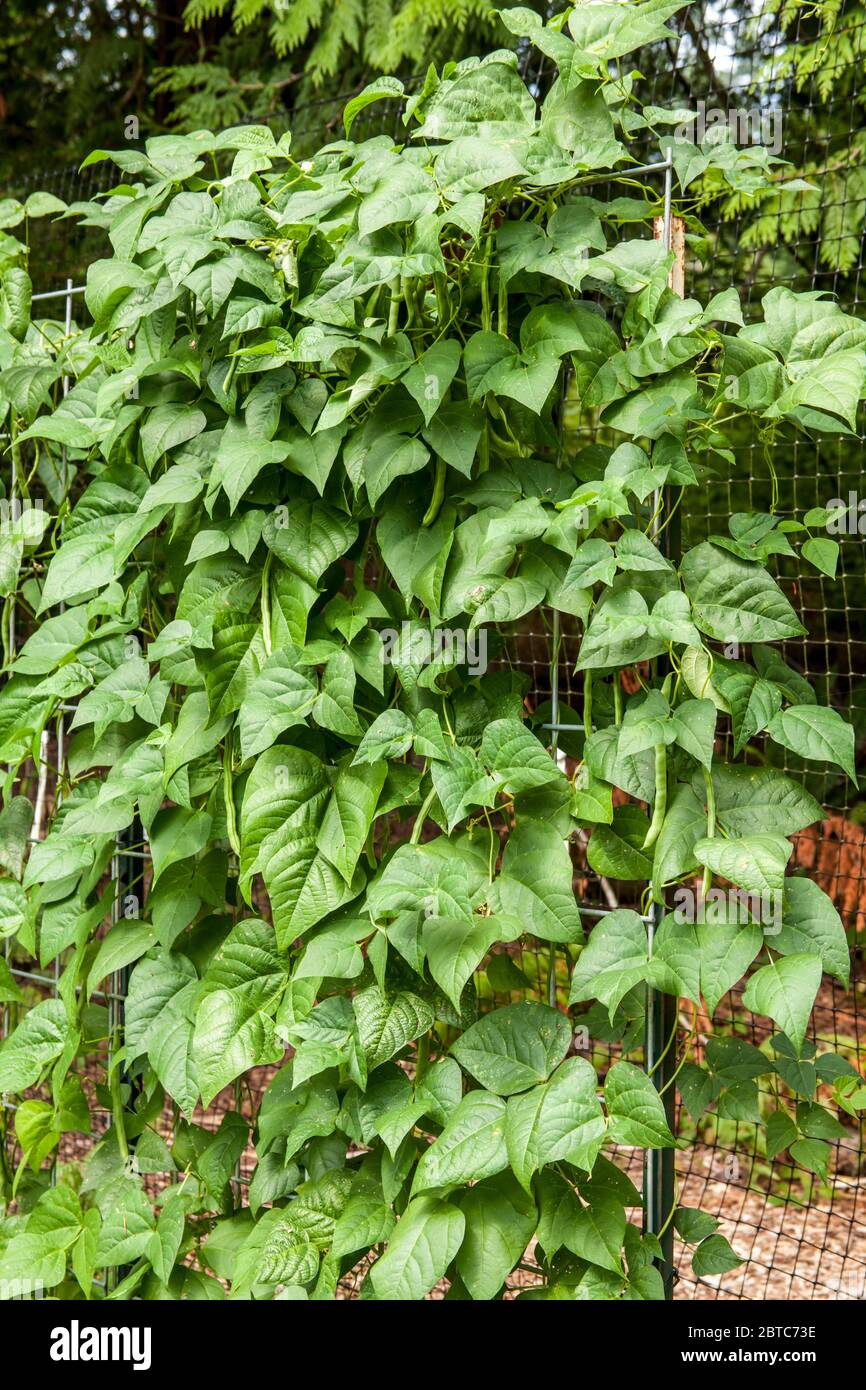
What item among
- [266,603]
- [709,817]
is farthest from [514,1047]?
[266,603]

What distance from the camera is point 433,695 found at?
136 centimetres

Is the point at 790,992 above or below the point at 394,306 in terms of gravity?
below

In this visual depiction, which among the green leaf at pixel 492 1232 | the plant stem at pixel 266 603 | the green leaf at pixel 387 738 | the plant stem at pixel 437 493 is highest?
the plant stem at pixel 437 493

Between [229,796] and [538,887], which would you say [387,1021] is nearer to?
[538,887]

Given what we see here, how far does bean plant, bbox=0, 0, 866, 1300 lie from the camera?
1.21 meters

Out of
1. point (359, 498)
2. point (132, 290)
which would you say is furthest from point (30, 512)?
point (359, 498)

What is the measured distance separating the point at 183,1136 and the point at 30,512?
0.95 metres

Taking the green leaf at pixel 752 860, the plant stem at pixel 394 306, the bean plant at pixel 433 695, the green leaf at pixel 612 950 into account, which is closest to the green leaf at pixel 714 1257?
the bean plant at pixel 433 695

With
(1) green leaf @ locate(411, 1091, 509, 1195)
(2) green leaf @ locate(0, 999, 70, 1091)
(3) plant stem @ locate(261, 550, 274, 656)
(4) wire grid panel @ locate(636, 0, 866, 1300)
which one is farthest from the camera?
(4) wire grid panel @ locate(636, 0, 866, 1300)

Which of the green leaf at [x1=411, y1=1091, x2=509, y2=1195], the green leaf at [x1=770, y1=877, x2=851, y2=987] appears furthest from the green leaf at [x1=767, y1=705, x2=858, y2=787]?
the green leaf at [x1=411, y1=1091, x2=509, y2=1195]

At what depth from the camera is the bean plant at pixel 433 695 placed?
121cm

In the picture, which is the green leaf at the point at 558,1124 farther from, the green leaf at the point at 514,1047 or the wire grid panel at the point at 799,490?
the wire grid panel at the point at 799,490

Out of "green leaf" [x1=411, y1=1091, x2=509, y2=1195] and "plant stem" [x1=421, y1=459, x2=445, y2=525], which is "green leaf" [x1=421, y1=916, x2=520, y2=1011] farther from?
"plant stem" [x1=421, y1=459, x2=445, y2=525]
